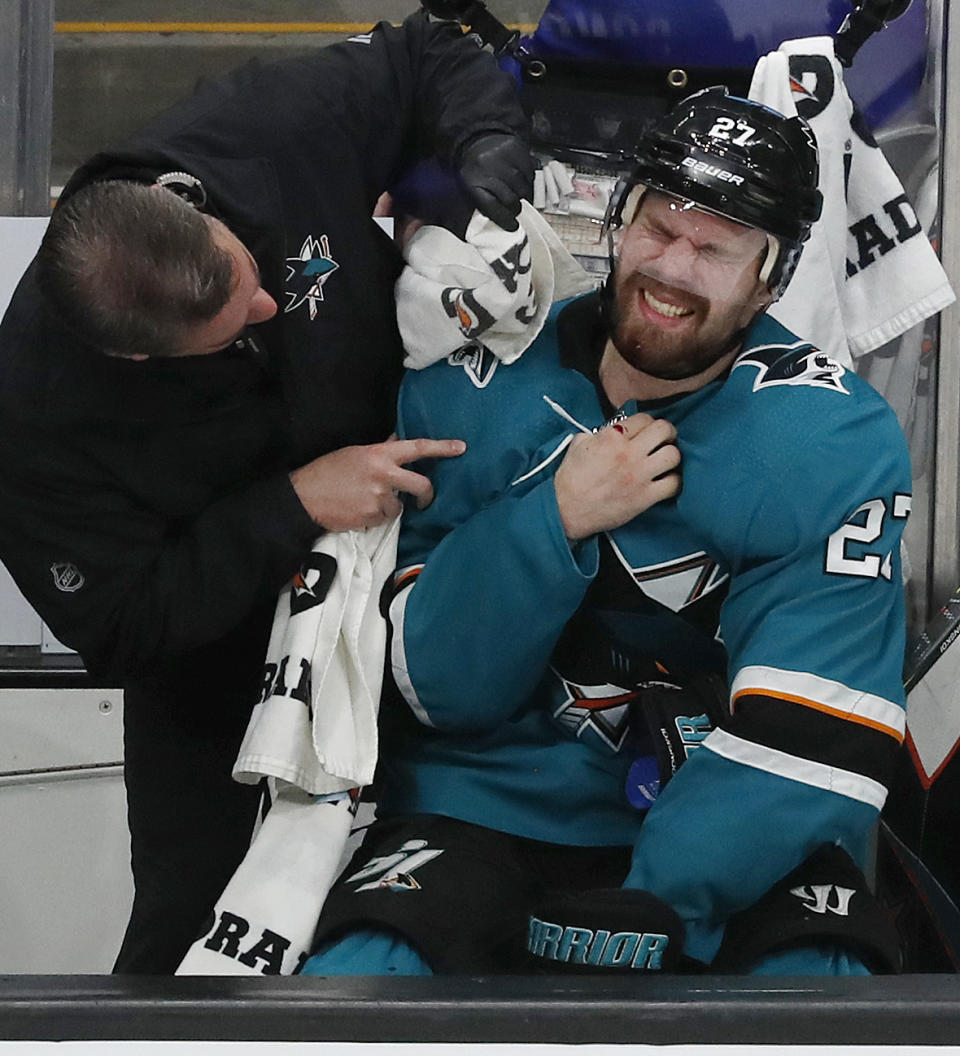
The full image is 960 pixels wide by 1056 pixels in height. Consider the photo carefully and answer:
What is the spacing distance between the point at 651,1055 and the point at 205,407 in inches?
36.4

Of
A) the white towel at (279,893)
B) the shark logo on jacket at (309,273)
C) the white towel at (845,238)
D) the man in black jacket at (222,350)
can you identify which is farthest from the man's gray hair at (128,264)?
the white towel at (845,238)

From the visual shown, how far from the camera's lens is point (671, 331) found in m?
1.54

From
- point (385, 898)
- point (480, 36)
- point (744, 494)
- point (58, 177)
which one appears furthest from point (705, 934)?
point (58, 177)

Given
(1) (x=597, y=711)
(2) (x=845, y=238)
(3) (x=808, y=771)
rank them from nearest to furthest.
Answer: (3) (x=808, y=771), (1) (x=597, y=711), (2) (x=845, y=238)

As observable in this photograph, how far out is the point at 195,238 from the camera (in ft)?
4.66

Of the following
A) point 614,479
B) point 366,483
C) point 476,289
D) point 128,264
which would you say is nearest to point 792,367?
point 614,479

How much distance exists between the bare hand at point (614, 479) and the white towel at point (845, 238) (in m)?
0.58

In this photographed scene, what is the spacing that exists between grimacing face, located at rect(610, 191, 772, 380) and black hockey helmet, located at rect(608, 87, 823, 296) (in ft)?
0.08

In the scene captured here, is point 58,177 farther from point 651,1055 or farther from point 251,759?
point 651,1055

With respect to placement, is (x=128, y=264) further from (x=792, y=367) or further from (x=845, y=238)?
(x=845, y=238)

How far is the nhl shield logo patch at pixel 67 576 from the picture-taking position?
161 centimetres

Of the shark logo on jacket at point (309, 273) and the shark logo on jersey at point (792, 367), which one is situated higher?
the shark logo on jacket at point (309, 273)

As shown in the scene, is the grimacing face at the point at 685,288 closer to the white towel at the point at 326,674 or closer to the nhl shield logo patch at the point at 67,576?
the white towel at the point at 326,674

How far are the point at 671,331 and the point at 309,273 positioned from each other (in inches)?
17.5
